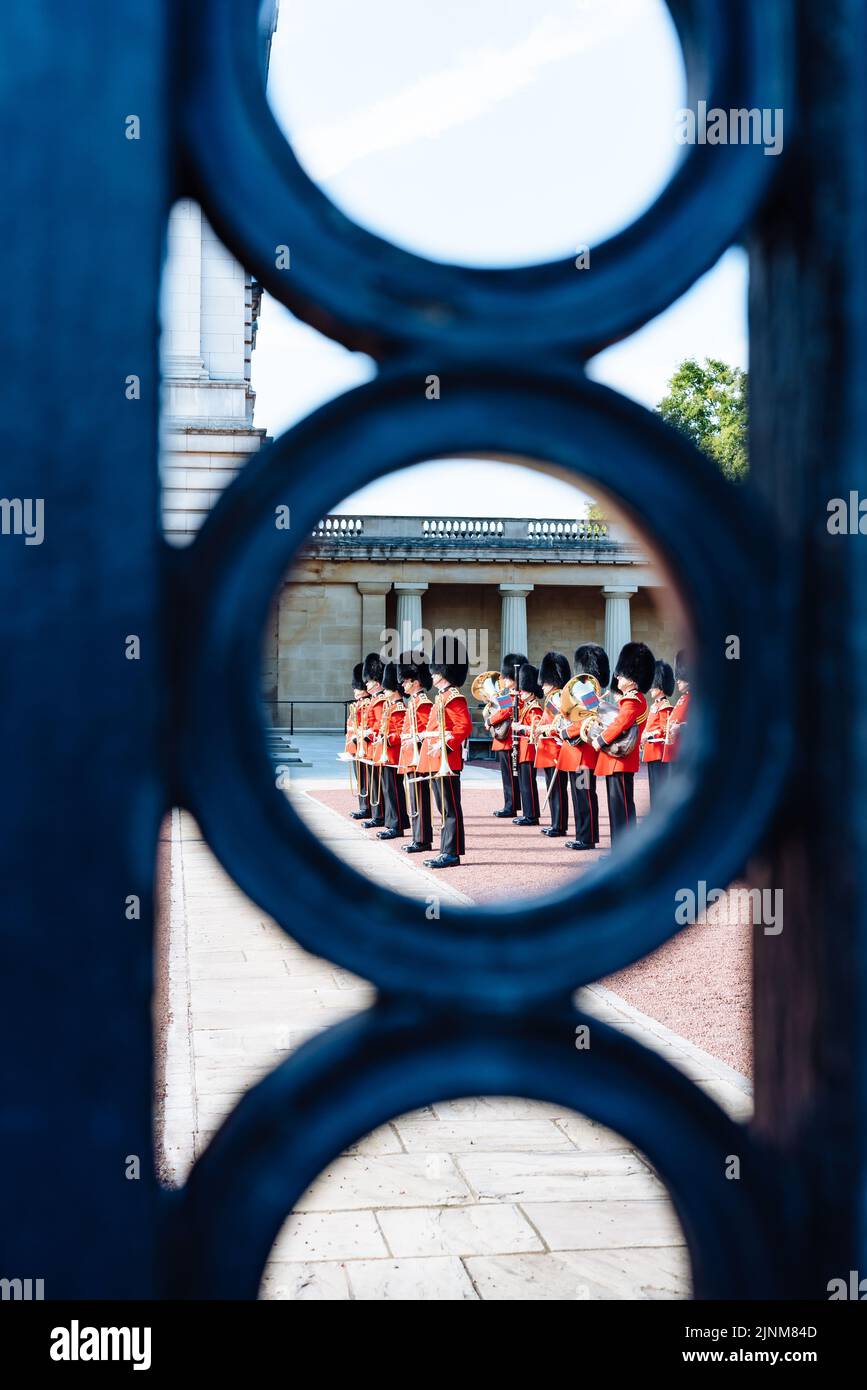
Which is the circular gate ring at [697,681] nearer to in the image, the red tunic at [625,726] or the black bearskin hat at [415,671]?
the red tunic at [625,726]

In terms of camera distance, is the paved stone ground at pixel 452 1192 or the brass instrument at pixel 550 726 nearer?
the paved stone ground at pixel 452 1192

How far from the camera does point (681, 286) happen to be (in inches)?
25.8

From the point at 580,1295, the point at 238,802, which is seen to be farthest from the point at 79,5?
the point at 580,1295

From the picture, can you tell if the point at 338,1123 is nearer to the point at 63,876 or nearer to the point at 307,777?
the point at 63,876

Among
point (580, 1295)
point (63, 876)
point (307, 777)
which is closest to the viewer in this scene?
point (63, 876)

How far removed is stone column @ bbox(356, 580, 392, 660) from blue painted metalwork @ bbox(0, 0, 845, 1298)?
111 ft

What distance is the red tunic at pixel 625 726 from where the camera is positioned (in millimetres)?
10812

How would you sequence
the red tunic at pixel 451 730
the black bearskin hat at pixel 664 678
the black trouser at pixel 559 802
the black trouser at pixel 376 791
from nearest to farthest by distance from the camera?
the red tunic at pixel 451 730 → the black trouser at pixel 559 802 → the black bearskin hat at pixel 664 678 → the black trouser at pixel 376 791

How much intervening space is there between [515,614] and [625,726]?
24.5 metres

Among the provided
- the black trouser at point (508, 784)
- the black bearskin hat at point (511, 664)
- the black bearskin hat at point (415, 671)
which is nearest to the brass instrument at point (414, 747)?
the black bearskin hat at point (415, 671)

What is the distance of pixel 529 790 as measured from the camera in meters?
14.3

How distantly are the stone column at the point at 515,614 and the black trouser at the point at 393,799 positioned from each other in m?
22.1

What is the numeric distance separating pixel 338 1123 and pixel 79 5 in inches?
22.1
